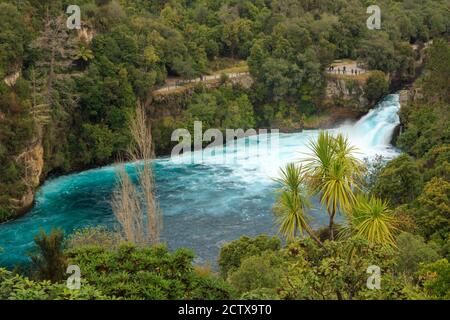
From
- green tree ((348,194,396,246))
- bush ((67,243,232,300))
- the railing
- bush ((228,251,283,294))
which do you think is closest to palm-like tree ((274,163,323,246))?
green tree ((348,194,396,246))

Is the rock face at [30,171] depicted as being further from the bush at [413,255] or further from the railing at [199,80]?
the bush at [413,255]

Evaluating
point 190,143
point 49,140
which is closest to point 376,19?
point 190,143

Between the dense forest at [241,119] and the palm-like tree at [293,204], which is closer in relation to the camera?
the dense forest at [241,119]

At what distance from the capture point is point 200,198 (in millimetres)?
35406

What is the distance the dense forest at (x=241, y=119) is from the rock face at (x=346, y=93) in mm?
692

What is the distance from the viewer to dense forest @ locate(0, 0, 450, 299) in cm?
1196

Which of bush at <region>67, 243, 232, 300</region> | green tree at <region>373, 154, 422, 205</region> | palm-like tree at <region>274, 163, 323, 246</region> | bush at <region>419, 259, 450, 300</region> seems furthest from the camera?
green tree at <region>373, 154, 422, 205</region>

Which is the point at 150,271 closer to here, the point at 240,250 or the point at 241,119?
the point at 240,250

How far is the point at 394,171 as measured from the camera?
90.0 feet

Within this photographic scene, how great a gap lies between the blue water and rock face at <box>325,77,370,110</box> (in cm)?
398

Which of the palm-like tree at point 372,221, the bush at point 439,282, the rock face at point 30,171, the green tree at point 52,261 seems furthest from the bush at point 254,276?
the rock face at point 30,171

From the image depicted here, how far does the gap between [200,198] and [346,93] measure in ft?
71.3

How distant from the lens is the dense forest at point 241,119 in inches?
471

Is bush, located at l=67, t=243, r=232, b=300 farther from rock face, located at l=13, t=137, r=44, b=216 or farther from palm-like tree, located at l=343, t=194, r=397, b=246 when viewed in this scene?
rock face, located at l=13, t=137, r=44, b=216
